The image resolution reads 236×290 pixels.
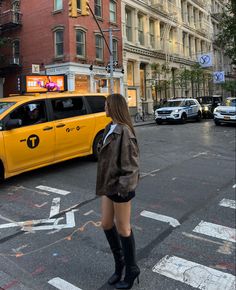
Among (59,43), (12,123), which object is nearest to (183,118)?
(59,43)

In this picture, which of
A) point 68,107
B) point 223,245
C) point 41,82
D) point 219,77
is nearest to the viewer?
point 223,245

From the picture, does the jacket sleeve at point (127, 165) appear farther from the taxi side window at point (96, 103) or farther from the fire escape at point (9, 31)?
the fire escape at point (9, 31)

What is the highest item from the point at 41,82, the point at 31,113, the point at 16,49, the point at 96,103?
the point at 16,49

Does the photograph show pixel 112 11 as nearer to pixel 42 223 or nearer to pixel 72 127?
pixel 72 127

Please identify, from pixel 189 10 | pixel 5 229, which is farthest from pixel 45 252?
pixel 189 10

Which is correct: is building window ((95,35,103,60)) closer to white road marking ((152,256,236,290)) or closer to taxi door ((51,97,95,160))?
taxi door ((51,97,95,160))

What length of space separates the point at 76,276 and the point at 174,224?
197 centimetres

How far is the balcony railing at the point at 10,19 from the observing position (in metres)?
29.5

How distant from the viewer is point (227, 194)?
663cm

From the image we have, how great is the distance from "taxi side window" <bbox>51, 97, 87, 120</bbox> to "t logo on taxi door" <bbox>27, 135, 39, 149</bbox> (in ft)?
2.77

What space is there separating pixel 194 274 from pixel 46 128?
4946 millimetres

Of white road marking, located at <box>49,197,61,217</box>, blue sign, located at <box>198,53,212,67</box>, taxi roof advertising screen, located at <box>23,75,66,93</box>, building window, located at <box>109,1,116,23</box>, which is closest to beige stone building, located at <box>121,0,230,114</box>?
blue sign, located at <box>198,53,212,67</box>

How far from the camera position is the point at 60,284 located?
3443 millimetres

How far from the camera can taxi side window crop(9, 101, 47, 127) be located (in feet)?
23.9
